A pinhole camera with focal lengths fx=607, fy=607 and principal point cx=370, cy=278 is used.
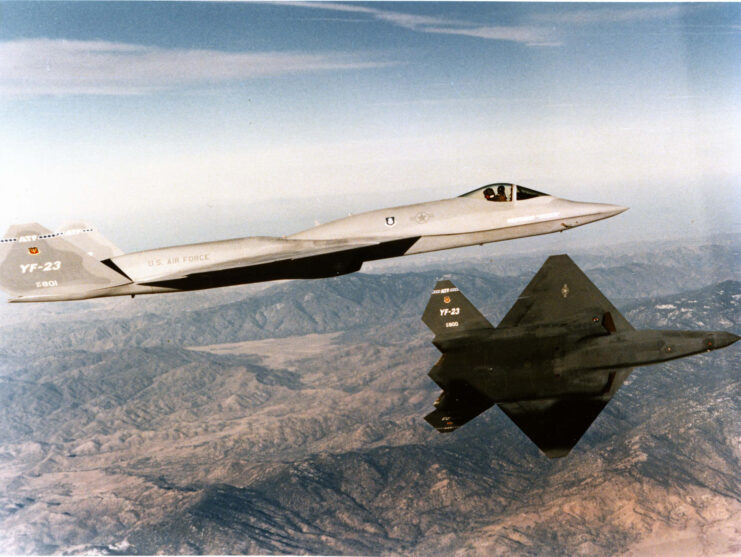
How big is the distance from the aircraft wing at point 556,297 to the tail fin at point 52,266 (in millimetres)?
18772

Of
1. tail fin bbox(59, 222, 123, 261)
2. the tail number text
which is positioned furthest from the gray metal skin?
the tail number text

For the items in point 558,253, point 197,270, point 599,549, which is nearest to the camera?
point 197,270

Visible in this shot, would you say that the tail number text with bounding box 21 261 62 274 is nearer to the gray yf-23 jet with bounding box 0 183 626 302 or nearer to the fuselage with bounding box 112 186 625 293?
the gray yf-23 jet with bounding box 0 183 626 302

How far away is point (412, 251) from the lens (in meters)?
27.8

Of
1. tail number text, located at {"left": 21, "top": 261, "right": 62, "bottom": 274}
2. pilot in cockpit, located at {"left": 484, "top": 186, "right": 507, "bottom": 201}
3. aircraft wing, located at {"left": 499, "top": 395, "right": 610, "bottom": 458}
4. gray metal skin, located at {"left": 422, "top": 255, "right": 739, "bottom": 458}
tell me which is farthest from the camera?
aircraft wing, located at {"left": 499, "top": 395, "right": 610, "bottom": 458}

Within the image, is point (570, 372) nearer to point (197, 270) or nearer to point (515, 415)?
point (515, 415)

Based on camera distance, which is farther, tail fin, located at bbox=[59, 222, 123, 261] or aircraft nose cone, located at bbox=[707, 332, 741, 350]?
tail fin, located at bbox=[59, 222, 123, 261]

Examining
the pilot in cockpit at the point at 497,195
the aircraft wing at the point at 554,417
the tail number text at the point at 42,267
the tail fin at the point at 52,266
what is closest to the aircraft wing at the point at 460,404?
the aircraft wing at the point at 554,417

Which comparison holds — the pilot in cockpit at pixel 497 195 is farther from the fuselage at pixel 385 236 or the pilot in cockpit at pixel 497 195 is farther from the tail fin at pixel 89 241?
the tail fin at pixel 89 241

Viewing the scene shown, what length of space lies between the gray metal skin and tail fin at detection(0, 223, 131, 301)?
1538 cm

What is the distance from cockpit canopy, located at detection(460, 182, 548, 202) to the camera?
27.9m

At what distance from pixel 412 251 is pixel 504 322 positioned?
5671 millimetres

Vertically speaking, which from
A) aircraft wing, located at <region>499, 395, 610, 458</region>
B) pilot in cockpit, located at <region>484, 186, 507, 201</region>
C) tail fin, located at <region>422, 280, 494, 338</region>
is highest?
pilot in cockpit, located at <region>484, 186, 507, 201</region>

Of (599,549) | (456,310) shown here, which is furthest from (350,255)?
(599,549)
